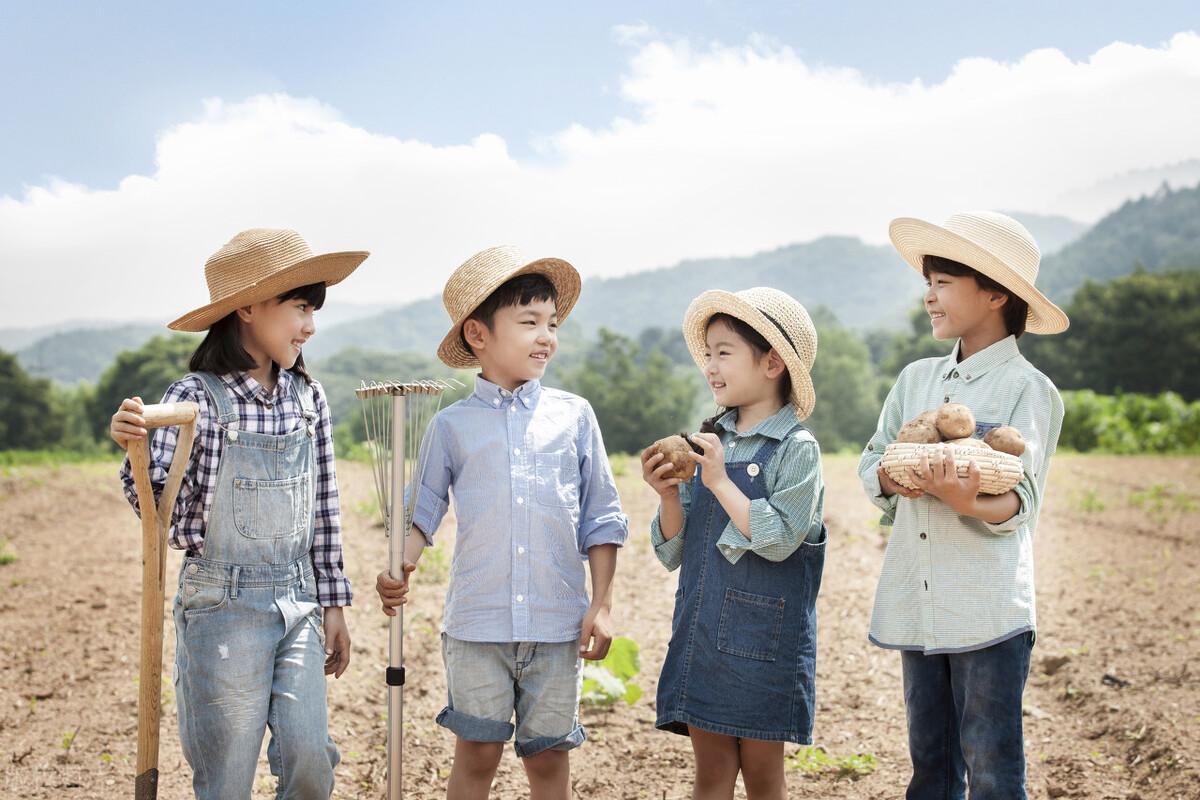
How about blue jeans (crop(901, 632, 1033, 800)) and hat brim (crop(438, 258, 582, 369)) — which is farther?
hat brim (crop(438, 258, 582, 369))

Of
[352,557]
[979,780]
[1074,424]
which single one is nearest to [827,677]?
[979,780]

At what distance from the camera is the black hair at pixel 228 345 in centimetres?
260

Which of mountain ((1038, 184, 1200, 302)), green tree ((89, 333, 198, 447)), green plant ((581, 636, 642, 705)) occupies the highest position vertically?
mountain ((1038, 184, 1200, 302))

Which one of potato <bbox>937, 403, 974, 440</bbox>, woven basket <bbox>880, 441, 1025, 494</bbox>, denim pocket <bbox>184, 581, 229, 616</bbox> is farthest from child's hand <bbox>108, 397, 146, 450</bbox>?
potato <bbox>937, 403, 974, 440</bbox>

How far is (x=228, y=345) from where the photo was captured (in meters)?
2.62

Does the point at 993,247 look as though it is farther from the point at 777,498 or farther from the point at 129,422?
the point at 129,422

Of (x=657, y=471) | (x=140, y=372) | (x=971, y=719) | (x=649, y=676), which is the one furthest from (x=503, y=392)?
(x=140, y=372)

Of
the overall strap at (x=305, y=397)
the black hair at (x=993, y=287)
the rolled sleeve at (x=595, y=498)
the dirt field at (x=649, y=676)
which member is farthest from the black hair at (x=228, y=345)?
the dirt field at (x=649, y=676)

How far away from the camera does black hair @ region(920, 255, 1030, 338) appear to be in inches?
105

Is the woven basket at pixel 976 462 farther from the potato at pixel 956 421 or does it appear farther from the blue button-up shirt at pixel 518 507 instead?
the blue button-up shirt at pixel 518 507

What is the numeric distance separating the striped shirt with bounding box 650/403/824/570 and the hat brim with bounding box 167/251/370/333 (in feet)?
3.35

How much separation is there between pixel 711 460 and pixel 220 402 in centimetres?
116

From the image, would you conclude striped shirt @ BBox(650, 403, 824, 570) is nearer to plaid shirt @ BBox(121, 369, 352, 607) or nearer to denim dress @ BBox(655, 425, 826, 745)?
denim dress @ BBox(655, 425, 826, 745)

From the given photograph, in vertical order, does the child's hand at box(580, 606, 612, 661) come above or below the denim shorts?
above
